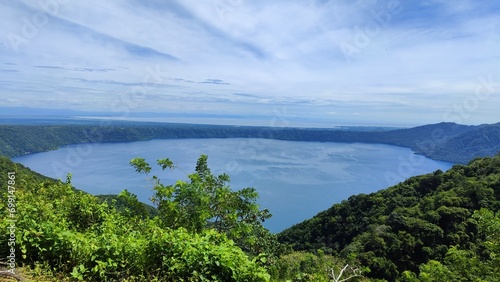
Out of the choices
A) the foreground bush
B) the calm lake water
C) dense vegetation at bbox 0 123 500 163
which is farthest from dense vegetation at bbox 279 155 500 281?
dense vegetation at bbox 0 123 500 163

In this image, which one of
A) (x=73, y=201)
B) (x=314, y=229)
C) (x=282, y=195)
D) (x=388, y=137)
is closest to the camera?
(x=73, y=201)

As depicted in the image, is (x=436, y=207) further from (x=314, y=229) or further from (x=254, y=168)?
(x=254, y=168)

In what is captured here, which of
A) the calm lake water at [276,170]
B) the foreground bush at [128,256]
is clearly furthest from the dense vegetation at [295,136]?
the foreground bush at [128,256]

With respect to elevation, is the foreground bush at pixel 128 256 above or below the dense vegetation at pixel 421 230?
above

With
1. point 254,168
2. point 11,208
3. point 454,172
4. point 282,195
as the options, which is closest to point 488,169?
point 454,172

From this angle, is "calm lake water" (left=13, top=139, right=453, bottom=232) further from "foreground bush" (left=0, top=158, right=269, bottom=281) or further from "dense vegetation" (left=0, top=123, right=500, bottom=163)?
"foreground bush" (left=0, top=158, right=269, bottom=281)

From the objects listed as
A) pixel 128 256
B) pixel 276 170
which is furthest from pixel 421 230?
pixel 276 170

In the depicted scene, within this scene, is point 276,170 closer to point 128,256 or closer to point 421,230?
point 421,230

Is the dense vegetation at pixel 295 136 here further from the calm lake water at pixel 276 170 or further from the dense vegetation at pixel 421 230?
the dense vegetation at pixel 421 230
